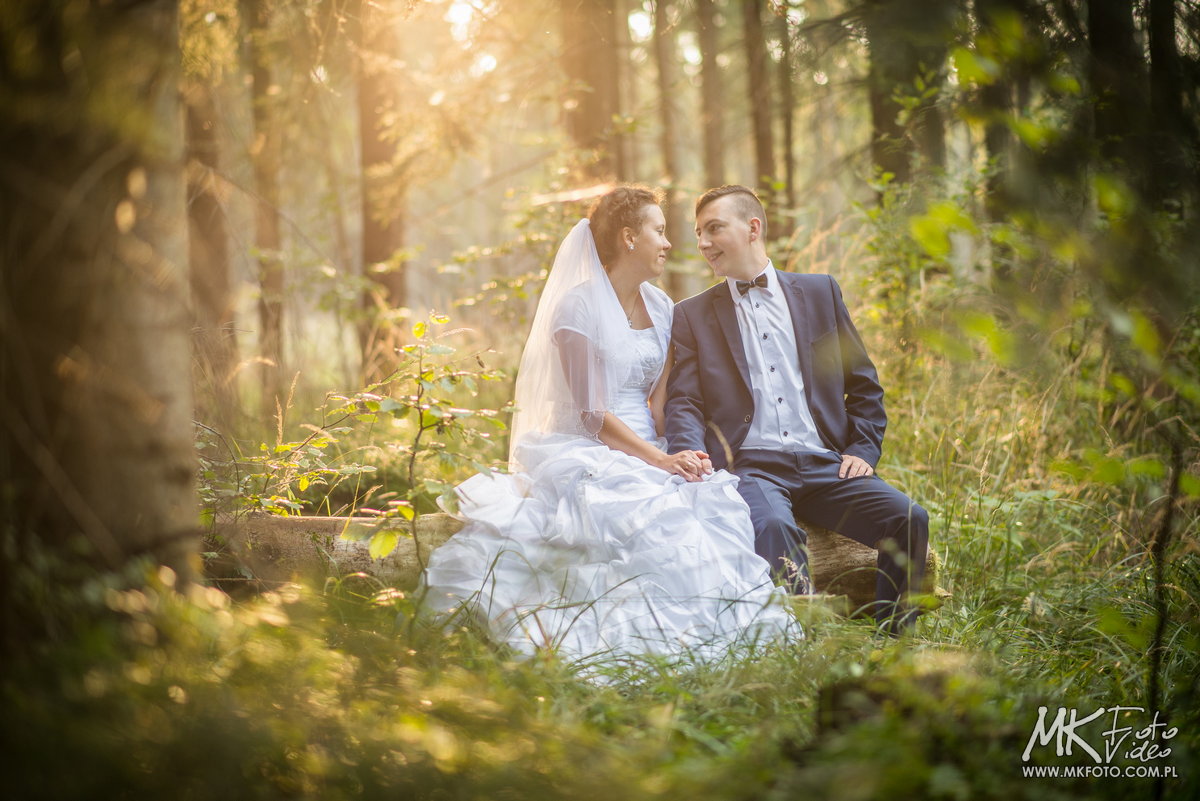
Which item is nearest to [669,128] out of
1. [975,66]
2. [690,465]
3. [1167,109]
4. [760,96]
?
[760,96]

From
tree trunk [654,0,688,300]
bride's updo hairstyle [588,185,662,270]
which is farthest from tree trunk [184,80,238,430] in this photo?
tree trunk [654,0,688,300]

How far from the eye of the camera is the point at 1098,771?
7.20 feet

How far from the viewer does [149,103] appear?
187 cm

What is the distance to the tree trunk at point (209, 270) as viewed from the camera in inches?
141

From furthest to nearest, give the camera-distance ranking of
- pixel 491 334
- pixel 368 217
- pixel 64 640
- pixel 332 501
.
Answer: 1. pixel 368 217
2. pixel 491 334
3. pixel 332 501
4. pixel 64 640

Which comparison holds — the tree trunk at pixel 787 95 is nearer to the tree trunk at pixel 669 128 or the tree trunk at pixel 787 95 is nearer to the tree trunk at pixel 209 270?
the tree trunk at pixel 669 128

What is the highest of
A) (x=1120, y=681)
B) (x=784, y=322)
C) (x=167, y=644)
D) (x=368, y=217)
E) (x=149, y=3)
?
(x=368, y=217)

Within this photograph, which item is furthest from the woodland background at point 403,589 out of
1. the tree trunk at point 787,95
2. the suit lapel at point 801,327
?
the tree trunk at point 787,95

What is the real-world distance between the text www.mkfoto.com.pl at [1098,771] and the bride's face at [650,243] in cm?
268

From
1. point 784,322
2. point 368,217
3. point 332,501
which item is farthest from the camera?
point 368,217

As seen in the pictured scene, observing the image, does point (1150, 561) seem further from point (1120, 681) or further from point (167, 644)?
point (167, 644)

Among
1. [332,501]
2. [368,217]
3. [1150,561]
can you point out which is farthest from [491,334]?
[1150,561]

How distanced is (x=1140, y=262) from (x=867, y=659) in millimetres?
1408

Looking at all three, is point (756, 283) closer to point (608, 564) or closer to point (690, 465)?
point (690, 465)
